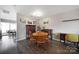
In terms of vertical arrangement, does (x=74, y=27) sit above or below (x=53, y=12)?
below

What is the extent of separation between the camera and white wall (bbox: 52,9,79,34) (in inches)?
93.5

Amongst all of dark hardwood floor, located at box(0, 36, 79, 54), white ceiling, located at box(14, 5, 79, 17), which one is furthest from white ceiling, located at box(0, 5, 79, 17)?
dark hardwood floor, located at box(0, 36, 79, 54)

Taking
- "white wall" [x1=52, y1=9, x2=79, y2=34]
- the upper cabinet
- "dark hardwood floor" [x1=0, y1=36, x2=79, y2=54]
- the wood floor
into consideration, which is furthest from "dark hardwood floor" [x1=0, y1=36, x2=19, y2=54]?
"white wall" [x1=52, y1=9, x2=79, y2=34]

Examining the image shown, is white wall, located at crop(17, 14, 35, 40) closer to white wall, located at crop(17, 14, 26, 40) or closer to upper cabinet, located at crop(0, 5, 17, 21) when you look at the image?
white wall, located at crop(17, 14, 26, 40)

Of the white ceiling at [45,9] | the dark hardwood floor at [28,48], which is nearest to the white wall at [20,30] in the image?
the dark hardwood floor at [28,48]

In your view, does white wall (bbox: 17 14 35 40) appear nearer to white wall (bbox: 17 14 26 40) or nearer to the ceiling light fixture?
white wall (bbox: 17 14 26 40)

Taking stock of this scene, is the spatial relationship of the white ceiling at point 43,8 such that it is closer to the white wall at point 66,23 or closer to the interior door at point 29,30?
the white wall at point 66,23

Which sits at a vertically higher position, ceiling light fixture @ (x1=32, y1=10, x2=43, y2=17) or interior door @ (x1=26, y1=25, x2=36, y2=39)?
ceiling light fixture @ (x1=32, y1=10, x2=43, y2=17)

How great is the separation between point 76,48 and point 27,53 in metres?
1.04

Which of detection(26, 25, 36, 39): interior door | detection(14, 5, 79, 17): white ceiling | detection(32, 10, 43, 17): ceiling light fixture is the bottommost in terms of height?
detection(26, 25, 36, 39): interior door
